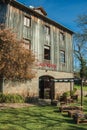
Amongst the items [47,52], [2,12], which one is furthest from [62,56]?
[2,12]

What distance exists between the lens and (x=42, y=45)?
23391 millimetres

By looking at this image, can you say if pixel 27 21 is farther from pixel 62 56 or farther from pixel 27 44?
pixel 62 56

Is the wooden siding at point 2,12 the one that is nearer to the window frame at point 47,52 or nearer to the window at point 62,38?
the window frame at point 47,52

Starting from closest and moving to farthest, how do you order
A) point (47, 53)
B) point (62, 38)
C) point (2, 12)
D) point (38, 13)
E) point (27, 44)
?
point (2, 12)
point (27, 44)
point (38, 13)
point (47, 53)
point (62, 38)

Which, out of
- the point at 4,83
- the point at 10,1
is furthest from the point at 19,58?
the point at 10,1

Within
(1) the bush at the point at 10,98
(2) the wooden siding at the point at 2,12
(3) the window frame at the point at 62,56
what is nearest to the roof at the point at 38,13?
(2) the wooden siding at the point at 2,12

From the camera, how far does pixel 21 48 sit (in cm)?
1708

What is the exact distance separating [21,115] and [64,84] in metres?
13.4

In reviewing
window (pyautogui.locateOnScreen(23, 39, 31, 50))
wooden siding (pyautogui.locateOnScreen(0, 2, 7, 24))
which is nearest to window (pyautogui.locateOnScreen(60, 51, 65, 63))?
window (pyautogui.locateOnScreen(23, 39, 31, 50))

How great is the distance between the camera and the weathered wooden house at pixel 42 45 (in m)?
20.1

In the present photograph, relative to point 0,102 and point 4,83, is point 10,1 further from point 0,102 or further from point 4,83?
point 0,102

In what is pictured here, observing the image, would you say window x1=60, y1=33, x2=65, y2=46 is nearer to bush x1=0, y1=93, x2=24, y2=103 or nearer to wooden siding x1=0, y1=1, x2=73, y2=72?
wooden siding x1=0, y1=1, x2=73, y2=72

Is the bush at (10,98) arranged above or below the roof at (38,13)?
below

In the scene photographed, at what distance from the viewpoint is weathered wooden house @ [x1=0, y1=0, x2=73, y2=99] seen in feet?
65.8
